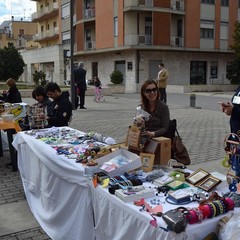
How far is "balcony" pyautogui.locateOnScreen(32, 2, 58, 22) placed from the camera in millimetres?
47906

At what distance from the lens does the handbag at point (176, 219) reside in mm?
2107

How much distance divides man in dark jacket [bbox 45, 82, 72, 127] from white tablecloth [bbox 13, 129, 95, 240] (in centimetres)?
105

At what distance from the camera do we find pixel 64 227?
3.54 m

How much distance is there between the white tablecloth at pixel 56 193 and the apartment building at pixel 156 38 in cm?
2797

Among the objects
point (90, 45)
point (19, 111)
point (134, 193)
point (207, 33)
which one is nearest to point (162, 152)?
point (134, 193)

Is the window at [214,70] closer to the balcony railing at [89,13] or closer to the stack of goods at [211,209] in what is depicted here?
the balcony railing at [89,13]

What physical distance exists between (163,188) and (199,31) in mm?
34297

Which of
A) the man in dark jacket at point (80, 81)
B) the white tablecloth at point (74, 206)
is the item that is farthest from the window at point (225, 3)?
the white tablecloth at point (74, 206)

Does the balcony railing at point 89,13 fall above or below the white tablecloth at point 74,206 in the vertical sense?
above

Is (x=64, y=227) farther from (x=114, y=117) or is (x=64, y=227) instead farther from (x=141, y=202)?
(x=114, y=117)

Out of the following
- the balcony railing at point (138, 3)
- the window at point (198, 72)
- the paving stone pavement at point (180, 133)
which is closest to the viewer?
the paving stone pavement at point (180, 133)

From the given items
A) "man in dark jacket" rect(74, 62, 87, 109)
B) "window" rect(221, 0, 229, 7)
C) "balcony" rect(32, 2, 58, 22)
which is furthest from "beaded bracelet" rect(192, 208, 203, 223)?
"balcony" rect(32, 2, 58, 22)

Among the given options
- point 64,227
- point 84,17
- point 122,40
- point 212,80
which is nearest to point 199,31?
point 212,80

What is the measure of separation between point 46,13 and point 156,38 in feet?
76.7
